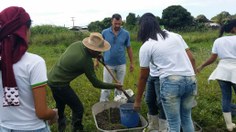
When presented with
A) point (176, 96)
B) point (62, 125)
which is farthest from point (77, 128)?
point (176, 96)

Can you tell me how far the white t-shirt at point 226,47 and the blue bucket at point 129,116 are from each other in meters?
1.52

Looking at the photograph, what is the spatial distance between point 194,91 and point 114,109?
5.26ft

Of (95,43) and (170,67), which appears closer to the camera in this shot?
(170,67)

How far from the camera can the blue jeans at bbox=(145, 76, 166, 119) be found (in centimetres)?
426

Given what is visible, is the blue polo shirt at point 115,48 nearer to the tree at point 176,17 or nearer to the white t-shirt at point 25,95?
the white t-shirt at point 25,95

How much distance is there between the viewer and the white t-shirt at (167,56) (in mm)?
3459

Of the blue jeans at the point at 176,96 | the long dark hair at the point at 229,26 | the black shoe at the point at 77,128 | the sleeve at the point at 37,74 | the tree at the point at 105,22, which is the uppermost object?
the long dark hair at the point at 229,26

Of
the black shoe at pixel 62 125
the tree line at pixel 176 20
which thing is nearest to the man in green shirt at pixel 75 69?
the black shoe at pixel 62 125

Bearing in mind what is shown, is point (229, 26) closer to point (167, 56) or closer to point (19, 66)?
point (167, 56)

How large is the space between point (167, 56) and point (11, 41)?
184cm

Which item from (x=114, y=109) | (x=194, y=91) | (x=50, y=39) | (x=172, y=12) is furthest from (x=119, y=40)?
(x=172, y=12)

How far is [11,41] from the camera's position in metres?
2.03

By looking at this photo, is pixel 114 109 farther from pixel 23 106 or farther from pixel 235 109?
pixel 23 106

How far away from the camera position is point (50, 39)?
1975cm
